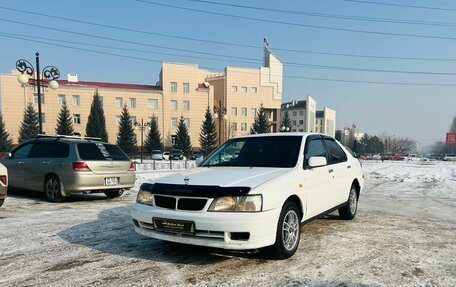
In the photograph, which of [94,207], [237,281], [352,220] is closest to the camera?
[237,281]

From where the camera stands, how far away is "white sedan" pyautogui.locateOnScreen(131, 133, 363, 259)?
369 centimetres

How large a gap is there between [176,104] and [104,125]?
1417 cm

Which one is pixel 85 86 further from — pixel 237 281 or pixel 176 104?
pixel 237 281

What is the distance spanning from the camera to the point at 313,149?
529cm

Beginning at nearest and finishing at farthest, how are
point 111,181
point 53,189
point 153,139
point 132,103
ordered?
A: point 53,189 → point 111,181 → point 153,139 → point 132,103

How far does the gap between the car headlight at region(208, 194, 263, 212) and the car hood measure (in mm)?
150

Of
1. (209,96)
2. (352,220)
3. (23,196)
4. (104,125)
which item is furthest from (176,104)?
(352,220)

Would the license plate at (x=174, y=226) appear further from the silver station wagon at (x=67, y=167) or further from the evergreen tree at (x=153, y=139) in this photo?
the evergreen tree at (x=153, y=139)

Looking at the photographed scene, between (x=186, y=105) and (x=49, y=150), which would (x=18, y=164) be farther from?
(x=186, y=105)

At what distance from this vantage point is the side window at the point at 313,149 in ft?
16.2

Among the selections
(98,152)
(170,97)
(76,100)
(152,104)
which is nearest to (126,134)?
(152,104)

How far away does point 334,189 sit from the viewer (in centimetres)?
556

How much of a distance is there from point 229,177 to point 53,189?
6.15m

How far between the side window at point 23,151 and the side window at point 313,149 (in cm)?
764
